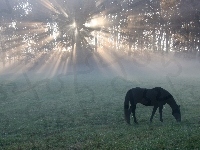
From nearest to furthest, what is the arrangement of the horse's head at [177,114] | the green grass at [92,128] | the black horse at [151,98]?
the green grass at [92,128] < the horse's head at [177,114] < the black horse at [151,98]

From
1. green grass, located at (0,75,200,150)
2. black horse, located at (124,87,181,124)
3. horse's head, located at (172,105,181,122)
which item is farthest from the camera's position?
black horse, located at (124,87,181,124)

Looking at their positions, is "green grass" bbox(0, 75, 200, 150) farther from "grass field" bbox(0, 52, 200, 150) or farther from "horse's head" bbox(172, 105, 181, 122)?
"horse's head" bbox(172, 105, 181, 122)

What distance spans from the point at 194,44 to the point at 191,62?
5190 millimetres

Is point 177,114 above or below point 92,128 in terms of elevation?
above

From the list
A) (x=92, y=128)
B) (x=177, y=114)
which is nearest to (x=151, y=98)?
(x=177, y=114)

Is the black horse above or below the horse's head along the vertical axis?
above

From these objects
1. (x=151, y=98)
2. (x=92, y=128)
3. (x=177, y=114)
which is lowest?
(x=92, y=128)

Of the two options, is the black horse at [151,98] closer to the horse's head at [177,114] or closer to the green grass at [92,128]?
the horse's head at [177,114]

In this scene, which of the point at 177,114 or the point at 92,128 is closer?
the point at 92,128

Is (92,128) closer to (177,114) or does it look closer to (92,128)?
(92,128)

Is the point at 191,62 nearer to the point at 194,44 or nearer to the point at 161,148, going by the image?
the point at 194,44

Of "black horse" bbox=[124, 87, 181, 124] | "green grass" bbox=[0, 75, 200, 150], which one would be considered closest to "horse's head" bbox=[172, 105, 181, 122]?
"black horse" bbox=[124, 87, 181, 124]

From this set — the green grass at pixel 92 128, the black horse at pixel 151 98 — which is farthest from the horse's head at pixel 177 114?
the green grass at pixel 92 128

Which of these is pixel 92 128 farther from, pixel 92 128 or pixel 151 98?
pixel 151 98
